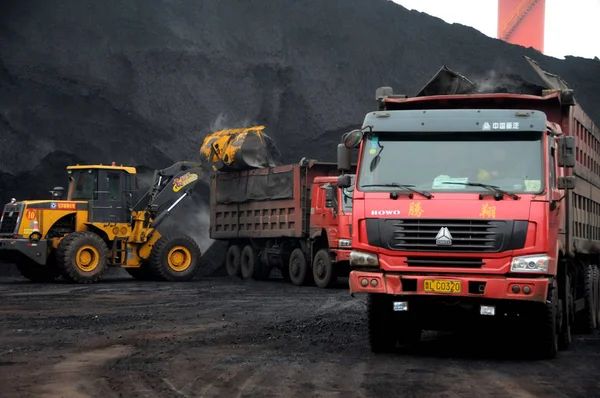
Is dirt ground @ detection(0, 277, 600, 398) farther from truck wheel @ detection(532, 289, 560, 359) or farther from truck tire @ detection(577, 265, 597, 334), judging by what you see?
truck tire @ detection(577, 265, 597, 334)

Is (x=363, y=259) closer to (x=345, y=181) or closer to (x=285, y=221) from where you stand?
(x=345, y=181)

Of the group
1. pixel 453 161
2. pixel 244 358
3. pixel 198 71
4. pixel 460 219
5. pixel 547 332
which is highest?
pixel 198 71

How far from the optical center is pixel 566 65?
1661 inches

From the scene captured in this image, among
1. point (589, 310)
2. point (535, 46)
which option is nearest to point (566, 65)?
point (535, 46)

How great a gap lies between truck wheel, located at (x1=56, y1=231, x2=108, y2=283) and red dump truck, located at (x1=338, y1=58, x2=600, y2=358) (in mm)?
13857

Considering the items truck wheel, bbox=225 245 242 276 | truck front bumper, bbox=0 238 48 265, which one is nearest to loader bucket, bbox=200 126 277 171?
truck wheel, bbox=225 245 242 276

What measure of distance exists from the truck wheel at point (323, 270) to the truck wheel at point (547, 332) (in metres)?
12.4

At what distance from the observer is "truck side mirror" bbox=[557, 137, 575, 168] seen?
10516 millimetres

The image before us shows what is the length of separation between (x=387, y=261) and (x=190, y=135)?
27100 mm

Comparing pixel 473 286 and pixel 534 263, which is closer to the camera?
pixel 534 263

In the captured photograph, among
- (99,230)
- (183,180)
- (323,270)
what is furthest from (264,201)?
(99,230)

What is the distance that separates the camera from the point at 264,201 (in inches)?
1028

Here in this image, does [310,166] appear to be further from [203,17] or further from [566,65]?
[566,65]

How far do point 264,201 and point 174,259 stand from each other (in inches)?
111
